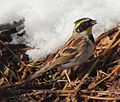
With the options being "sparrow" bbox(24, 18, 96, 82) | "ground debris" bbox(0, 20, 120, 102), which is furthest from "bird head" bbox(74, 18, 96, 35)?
"ground debris" bbox(0, 20, 120, 102)

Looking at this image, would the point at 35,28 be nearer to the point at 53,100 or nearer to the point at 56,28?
the point at 56,28

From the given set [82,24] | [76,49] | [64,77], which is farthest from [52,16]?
[64,77]

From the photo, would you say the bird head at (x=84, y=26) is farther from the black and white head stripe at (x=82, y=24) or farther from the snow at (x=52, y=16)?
the snow at (x=52, y=16)

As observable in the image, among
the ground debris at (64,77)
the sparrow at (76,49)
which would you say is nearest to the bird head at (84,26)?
the sparrow at (76,49)

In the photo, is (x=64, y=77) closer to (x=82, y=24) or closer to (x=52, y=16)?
(x=82, y=24)

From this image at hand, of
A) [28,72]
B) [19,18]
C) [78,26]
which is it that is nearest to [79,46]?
[78,26]

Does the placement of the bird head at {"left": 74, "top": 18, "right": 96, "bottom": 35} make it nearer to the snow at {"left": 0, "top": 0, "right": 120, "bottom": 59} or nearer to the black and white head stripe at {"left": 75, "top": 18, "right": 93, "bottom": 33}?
the black and white head stripe at {"left": 75, "top": 18, "right": 93, "bottom": 33}
